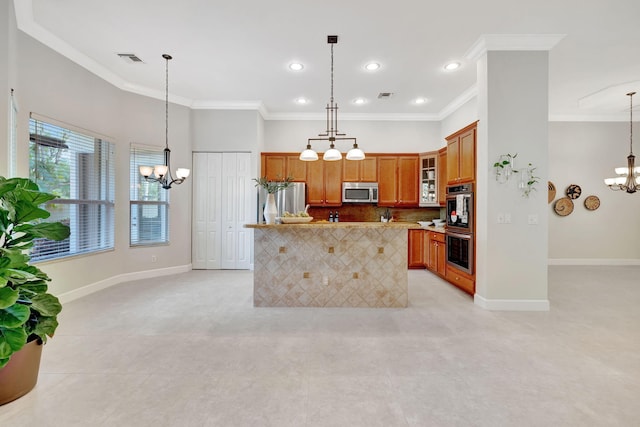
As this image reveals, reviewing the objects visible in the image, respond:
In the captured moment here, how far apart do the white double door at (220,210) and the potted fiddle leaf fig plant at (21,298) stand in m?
3.81

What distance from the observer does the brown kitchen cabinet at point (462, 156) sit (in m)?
4.08

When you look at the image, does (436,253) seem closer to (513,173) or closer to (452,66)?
(513,173)

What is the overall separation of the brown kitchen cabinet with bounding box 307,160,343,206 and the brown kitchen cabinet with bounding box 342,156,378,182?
0.41ft

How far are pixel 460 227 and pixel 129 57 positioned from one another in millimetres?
5173

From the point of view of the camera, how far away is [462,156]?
4.38 m

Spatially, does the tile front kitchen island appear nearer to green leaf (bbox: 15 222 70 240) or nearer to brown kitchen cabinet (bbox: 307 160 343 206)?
green leaf (bbox: 15 222 70 240)

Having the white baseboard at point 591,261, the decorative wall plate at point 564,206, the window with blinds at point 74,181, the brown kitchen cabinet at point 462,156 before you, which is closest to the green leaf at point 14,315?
the window with blinds at point 74,181

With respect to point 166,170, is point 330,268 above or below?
below

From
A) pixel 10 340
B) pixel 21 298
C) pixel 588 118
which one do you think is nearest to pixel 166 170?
pixel 21 298

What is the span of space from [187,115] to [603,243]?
8.93 meters

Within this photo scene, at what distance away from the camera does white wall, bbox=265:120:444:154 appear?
665 centimetres

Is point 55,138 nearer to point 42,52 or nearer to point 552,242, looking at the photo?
point 42,52

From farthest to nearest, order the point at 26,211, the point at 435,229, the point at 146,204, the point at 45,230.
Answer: the point at 435,229 → the point at 146,204 → the point at 45,230 → the point at 26,211

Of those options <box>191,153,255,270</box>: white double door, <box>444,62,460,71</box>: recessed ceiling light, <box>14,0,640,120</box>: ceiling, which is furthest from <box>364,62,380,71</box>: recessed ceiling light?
<box>191,153,255,270</box>: white double door
